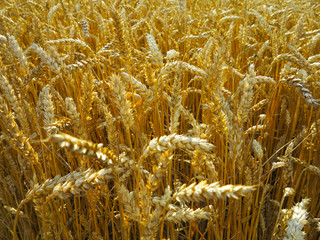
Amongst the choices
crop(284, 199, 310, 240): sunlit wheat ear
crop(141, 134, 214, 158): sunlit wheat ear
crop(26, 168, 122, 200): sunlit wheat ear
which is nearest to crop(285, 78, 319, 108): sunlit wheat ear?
crop(284, 199, 310, 240): sunlit wheat ear

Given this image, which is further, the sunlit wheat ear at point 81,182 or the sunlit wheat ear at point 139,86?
the sunlit wheat ear at point 139,86

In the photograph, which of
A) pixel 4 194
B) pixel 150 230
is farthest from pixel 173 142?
pixel 4 194

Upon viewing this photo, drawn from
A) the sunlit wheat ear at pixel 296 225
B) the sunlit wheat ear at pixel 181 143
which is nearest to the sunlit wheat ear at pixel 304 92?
the sunlit wheat ear at pixel 296 225

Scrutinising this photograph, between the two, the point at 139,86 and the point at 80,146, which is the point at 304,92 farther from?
the point at 80,146

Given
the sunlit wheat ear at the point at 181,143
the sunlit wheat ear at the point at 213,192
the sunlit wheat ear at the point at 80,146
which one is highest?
the sunlit wheat ear at the point at 80,146

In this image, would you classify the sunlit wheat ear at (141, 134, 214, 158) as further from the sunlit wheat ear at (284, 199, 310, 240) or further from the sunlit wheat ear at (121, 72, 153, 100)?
the sunlit wheat ear at (121, 72, 153, 100)

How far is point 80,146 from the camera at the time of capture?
0.37 meters

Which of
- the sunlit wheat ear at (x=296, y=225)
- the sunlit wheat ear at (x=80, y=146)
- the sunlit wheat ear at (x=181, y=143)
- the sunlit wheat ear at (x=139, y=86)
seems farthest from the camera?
the sunlit wheat ear at (x=139, y=86)

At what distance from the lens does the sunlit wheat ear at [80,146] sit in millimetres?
343

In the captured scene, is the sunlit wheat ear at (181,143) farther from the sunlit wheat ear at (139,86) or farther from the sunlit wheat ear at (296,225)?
the sunlit wheat ear at (139,86)

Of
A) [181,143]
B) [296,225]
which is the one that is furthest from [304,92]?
[181,143]

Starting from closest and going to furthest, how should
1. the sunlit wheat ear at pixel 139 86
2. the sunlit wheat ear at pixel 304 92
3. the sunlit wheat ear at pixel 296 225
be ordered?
the sunlit wheat ear at pixel 296 225 < the sunlit wheat ear at pixel 304 92 < the sunlit wheat ear at pixel 139 86

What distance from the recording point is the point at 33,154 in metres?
0.62

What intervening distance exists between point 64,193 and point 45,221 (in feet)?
0.95
